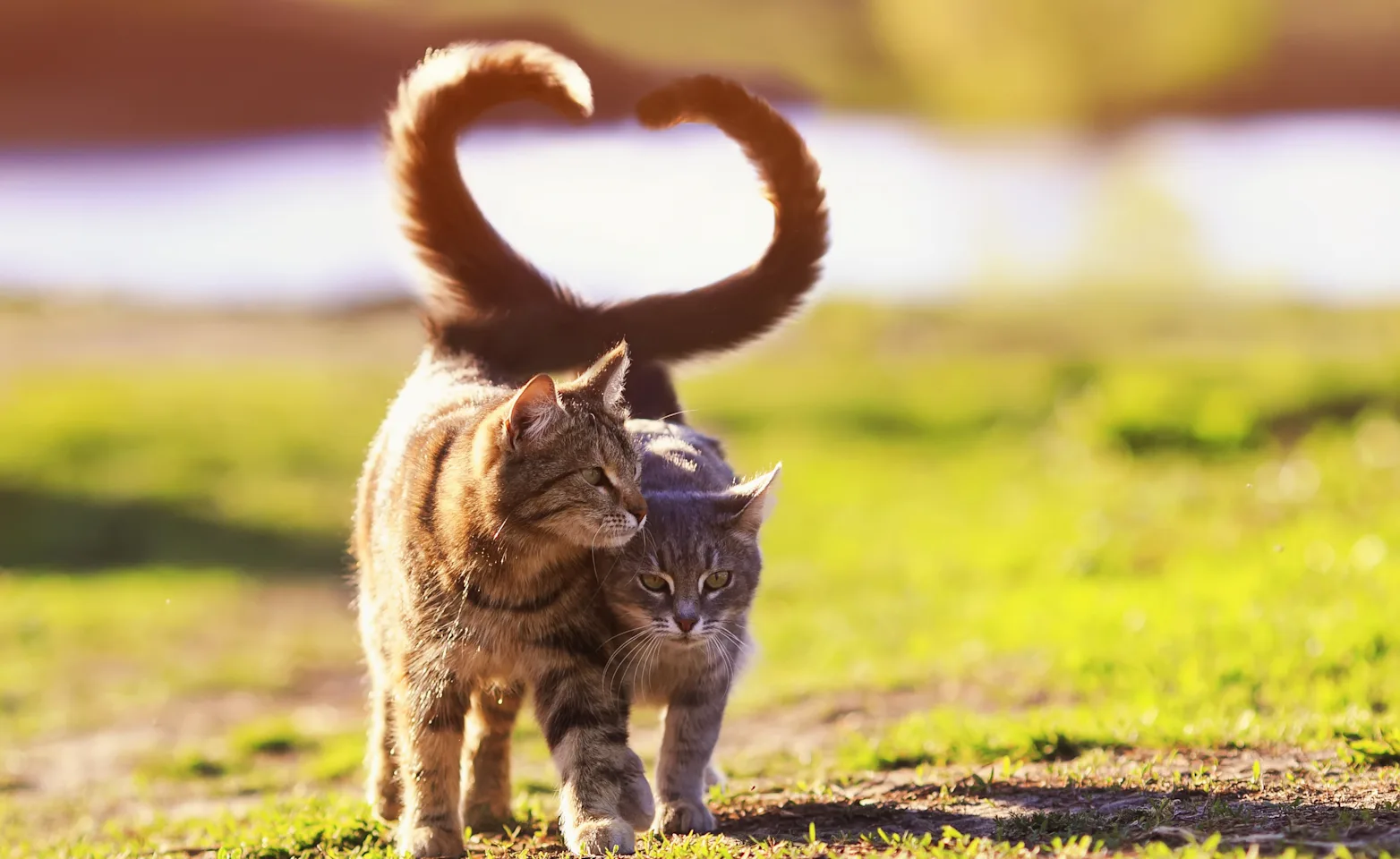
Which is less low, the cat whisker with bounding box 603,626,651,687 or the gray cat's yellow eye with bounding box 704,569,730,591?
the gray cat's yellow eye with bounding box 704,569,730,591

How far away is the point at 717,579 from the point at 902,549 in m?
7.00

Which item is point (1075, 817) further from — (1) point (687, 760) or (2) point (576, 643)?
(2) point (576, 643)

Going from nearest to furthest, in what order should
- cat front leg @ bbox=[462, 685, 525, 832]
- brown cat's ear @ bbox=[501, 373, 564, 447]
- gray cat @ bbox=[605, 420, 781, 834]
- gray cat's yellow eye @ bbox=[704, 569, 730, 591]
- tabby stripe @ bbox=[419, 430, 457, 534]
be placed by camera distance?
1. brown cat's ear @ bbox=[501, 373, 564, 447]
2. tabby stripe @ bbox=[419, 430, 457, 534]
3. gray cat @ bbox=[605, 420, 781, 834]
4. gray cat's yellow eye @ bbox=[704, 569, 730, 591]
5. cat front leg @ bbox=[462, 685, 525, 832]

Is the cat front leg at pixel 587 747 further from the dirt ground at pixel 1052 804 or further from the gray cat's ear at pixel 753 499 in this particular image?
the gray cat's ear at pixel 753 499

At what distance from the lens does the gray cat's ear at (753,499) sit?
469 cm

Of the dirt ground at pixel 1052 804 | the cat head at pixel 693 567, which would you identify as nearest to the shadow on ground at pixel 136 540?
the dirt ground at pixel 1052 804

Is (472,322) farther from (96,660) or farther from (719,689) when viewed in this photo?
(96,660)

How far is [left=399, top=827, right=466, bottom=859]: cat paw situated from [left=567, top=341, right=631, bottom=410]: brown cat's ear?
1408mm

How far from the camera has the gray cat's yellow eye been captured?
181 inches

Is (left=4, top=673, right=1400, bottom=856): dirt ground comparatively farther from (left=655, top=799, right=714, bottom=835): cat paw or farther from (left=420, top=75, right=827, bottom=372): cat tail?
(left=420, top=75, right=827, bottom=372): cat tail

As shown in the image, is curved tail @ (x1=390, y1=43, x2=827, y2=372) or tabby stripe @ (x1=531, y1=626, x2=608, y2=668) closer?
tabby stripe @ (x1=531, y1=626, x2=608, y2=668)

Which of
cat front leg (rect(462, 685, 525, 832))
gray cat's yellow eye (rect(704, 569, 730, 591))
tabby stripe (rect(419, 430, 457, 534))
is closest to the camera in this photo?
tabby stripe (rect(419, 430, 457, 534))

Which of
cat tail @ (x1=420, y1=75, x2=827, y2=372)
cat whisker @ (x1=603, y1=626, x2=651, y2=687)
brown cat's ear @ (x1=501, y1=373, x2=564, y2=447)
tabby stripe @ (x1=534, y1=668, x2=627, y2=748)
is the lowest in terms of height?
tabby stripe @ (x1=534, y1=668, x2=627, y2=748)

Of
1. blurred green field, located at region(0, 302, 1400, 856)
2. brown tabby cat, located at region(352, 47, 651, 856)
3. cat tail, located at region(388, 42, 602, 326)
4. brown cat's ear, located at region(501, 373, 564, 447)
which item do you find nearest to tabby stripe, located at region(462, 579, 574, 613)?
brown tabby cat, located at region(352, 47, 651, 856)
